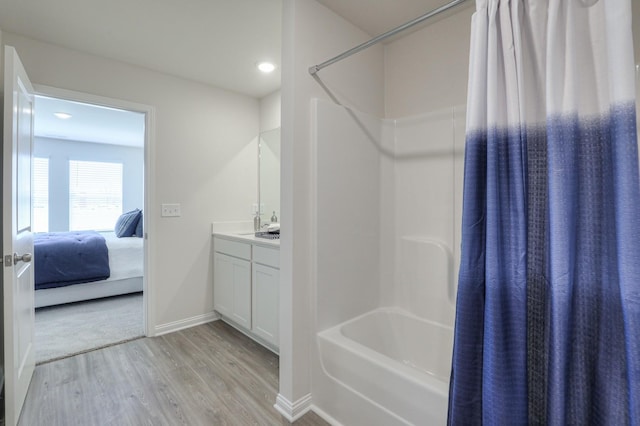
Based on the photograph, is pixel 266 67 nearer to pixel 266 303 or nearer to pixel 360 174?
pixel 360 174

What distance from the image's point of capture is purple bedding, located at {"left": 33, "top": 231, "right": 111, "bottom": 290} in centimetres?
343

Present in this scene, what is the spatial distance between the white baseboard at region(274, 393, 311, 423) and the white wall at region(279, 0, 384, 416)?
18 mm

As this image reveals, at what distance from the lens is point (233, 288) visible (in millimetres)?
2889

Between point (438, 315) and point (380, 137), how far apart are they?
1.25 meters

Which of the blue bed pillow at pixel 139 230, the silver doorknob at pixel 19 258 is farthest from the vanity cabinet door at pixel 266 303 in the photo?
Result: the blue bed pillow at pixel 139 230

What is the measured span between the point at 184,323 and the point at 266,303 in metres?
1.06

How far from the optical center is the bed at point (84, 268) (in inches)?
136

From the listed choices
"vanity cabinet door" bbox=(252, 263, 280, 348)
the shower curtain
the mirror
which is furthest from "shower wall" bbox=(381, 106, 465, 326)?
the mirror

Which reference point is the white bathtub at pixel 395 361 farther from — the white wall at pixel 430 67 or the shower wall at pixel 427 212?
the white wall at pixel 430 67

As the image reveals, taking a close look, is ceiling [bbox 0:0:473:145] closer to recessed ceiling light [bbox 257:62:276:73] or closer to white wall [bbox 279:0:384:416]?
recessed ceiling light [bbox 257:62:276:73]

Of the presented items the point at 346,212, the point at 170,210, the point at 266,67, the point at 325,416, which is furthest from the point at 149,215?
the point at 325,416

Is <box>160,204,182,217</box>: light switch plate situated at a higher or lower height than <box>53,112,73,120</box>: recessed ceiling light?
lower

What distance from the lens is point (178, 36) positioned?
2291mm

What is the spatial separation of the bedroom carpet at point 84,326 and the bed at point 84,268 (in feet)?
0.43
